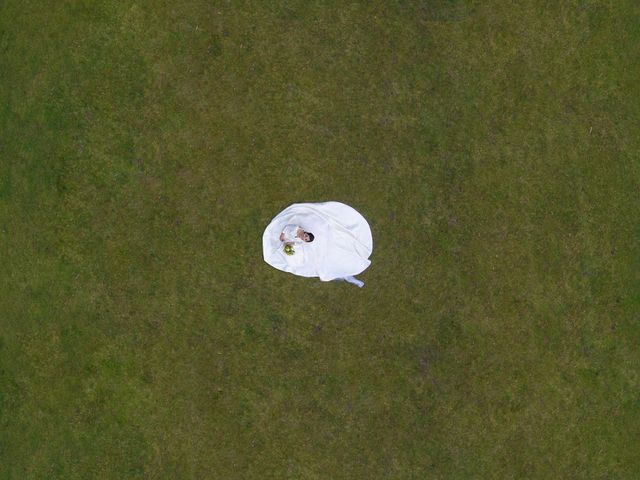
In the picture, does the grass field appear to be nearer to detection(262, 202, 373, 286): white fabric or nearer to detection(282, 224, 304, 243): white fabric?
detection(262, 202, 373, 286): white fabric

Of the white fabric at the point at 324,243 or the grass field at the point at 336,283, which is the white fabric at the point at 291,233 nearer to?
the white fabric at the point at 324,243

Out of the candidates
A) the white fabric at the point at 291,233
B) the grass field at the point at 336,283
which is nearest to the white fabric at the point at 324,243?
the white fabric at the point at 291,233

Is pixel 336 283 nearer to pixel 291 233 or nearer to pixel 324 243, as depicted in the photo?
pixel 324 243

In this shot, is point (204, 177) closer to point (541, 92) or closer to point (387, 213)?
point (387, 213)

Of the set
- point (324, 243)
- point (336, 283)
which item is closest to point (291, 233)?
point (324, 243)

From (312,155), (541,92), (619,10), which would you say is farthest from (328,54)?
(619,10)

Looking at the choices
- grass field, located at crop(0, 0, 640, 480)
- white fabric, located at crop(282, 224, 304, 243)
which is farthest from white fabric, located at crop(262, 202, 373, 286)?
grass field, located at crop(0, 0, 640, 480)
